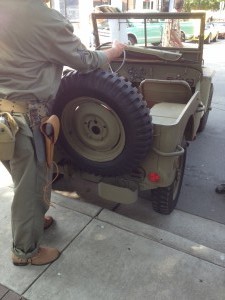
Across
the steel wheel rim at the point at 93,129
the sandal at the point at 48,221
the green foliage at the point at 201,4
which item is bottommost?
the sandal at the point at 48,221

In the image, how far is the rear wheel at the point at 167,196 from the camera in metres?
3.09

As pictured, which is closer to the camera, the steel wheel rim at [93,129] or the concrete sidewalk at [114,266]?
the concrete sidewalk at [114,266]

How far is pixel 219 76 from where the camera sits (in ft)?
32.5

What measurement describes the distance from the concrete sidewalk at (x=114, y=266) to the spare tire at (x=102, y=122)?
1.78ft

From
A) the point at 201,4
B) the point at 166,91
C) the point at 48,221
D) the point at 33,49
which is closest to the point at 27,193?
the point at 48,221

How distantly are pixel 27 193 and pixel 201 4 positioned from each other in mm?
36010

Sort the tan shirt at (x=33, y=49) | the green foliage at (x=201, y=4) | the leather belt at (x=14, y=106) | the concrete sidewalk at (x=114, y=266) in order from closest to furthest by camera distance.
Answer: the tan shirt at (x=33, y=49) < the leather belt at (x=14, y=106) < the concrete sidewalk at (x=114, y=266) < the green foliage at (x=201, y=4)

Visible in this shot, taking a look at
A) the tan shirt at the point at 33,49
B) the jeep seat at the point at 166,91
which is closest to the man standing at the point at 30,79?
the tan shirt at the point at 33,49

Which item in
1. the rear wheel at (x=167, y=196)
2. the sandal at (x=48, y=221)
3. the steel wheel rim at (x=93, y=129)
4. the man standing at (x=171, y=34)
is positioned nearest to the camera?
the steel wheel rim at (x=93, y=129)

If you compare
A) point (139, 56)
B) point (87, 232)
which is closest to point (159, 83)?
point (139, 56)

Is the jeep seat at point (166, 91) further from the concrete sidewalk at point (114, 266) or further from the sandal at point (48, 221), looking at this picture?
the sandal at point (48, 221)

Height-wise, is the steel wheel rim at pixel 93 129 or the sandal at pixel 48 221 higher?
the steel wheel rim at pixel 93 129

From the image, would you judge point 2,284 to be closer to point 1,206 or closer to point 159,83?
point 1,206

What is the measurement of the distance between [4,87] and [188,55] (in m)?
2.75
